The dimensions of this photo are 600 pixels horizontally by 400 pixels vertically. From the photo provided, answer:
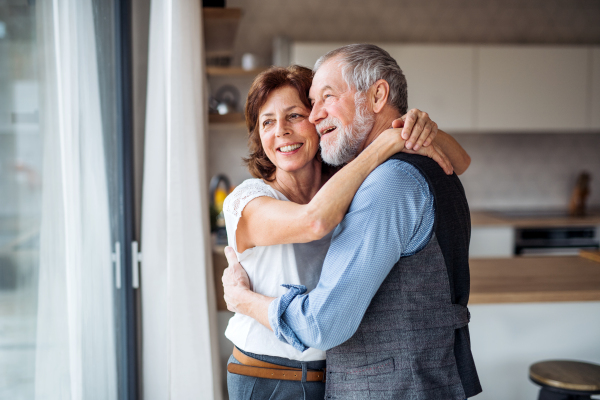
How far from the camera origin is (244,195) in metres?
1.09

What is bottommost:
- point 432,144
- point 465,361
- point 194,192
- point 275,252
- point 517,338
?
point 517,338

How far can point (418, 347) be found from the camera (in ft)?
3.07

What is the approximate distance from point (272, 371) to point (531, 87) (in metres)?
3.68

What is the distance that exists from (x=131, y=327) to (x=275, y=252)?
3.42 feet

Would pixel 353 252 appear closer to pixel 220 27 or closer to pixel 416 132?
pixel 416 132

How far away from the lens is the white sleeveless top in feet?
3.63

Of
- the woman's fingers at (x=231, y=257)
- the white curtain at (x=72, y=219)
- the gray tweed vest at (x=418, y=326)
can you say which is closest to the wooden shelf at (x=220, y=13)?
the white curtain at (x=72, y=219)

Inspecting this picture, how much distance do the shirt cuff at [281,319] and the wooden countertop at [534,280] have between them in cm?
116

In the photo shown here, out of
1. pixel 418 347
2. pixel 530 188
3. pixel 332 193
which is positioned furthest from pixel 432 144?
pixel 530 188

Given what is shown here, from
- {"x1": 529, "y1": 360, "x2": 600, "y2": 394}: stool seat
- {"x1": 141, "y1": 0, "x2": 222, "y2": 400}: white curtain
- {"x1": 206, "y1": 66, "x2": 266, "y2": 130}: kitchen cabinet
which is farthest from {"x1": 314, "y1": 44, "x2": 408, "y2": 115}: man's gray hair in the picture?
{"x1": 206, "y1": 66, "x2": 266, "y2": 130}: kitchen cabinet

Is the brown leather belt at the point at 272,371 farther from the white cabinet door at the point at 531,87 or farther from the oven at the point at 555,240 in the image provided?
the white cabinet door at the point at 531,87

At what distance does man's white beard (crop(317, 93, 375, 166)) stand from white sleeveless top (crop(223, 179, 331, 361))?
0.58 ft

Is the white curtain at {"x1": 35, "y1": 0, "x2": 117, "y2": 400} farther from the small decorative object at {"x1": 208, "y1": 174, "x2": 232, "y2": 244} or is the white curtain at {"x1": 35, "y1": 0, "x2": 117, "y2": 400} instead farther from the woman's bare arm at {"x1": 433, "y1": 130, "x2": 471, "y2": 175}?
the small decorative object at {"x1": 208, "y1": 174, "x2": 232, "y2": 244}

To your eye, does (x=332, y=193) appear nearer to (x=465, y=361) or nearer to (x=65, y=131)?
(x=465, y=361)
